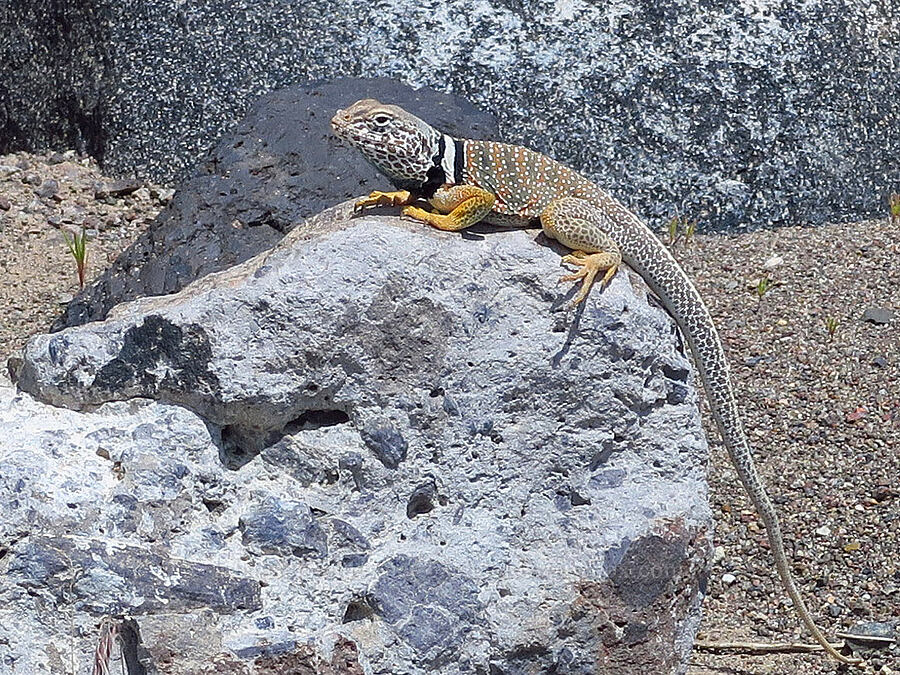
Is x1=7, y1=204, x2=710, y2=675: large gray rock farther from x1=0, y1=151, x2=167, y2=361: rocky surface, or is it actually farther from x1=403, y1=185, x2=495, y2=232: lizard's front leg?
x1=0, y1=151, x2=167, y2=361: rocky surface

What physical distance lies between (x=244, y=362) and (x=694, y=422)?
3.93 ft

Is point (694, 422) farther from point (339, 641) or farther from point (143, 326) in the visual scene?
point (143, 326)

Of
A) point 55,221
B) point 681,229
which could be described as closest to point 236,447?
point 681,229

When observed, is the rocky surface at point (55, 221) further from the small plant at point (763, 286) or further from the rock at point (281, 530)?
the rock at point (281, 530)

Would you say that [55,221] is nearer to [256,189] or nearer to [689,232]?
[256,189]

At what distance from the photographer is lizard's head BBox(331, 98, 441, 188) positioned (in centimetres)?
325

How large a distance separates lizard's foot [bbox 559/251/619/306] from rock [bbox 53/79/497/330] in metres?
1.74

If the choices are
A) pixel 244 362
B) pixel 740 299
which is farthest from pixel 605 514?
pixel 740 299

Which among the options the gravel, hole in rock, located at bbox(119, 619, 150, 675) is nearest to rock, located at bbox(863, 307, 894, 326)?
the gravel

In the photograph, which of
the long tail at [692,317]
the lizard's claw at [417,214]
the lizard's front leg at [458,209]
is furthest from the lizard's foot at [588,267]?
the lizard's claw at [417,214]

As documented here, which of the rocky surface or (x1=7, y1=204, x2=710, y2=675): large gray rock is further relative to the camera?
the rocky surface

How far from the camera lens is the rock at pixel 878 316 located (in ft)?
18.7

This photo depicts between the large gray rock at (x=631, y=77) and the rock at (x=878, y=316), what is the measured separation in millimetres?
1081

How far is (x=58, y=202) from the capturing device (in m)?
7.14
